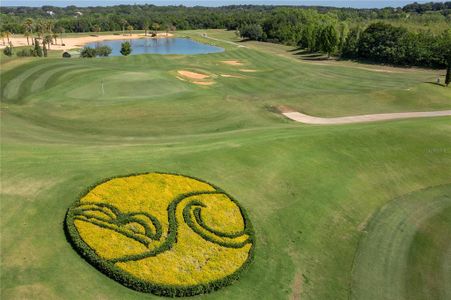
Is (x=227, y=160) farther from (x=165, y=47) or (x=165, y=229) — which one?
(x=165, y=47)

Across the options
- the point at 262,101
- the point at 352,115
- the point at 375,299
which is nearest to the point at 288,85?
the point at 262,101

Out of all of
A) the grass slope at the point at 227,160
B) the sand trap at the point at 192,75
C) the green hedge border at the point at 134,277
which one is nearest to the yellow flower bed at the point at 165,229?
the green hedge border at the point at 134,277

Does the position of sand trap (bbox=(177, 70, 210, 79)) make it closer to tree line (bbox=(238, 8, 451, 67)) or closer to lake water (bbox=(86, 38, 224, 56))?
tree line (bbox=(238, 8, 451, 67))

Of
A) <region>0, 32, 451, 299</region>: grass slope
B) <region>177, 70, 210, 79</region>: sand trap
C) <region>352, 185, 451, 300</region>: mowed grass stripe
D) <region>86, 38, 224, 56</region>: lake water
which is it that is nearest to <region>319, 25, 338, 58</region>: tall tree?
<region>86, 38, 224, 56</region>: lake water

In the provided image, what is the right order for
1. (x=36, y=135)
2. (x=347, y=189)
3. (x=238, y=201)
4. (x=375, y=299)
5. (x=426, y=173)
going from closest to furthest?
1. (x=375, y=299)
2. (x=238, y=201)
3. (x=347, y=189)
4. (x=426, y=173)
5. (x=36, y=135)

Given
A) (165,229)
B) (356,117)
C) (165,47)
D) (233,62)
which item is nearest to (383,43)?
(233,62)

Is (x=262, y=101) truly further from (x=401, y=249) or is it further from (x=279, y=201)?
(x=401, y=249)

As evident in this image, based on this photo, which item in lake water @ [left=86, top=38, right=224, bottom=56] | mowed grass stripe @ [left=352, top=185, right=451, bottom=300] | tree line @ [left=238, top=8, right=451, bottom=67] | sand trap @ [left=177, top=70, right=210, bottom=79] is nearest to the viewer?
mowed grass stripe @ [left=352, top=185, right=451, bottom=300]
